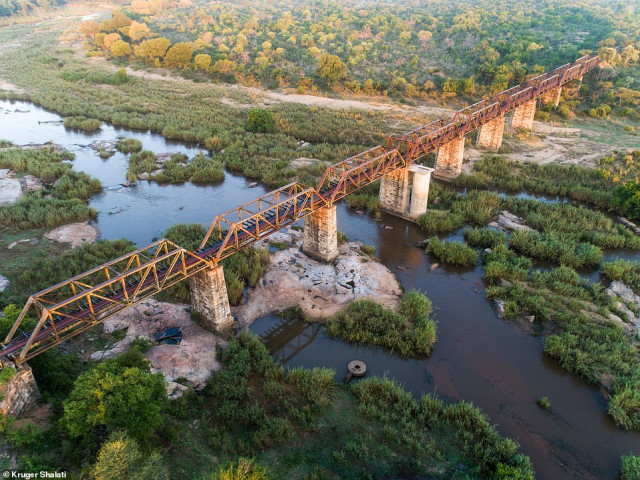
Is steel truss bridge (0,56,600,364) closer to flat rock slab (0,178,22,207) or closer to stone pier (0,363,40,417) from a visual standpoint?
stone pier (0,363,40,417)

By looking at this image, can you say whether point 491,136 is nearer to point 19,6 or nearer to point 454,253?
point 454,253

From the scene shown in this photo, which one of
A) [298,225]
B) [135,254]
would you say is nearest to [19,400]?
[135,254]

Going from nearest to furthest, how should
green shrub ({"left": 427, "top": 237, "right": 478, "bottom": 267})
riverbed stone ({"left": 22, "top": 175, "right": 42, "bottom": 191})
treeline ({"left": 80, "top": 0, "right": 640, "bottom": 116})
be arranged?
green shrub ({"left": 427, "top": 237, "right": 478, "bottom": 267})
riverbed stone ({"left": 22, "top": 175, "right": 42, "bottom": 191})
treeline ({"left": 80, "top": 0, "right": 640, "bottom": 116})

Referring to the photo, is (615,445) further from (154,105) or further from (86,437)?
(154,105)

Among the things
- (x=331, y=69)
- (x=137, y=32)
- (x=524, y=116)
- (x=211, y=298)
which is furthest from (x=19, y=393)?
(x=137, y=32)

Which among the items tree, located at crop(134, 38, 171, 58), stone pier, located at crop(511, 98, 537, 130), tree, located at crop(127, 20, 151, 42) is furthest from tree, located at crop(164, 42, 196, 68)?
stone pier, located at crop(511, 98, 537, 130)

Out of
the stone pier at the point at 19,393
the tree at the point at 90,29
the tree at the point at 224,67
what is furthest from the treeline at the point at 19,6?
the stone pier at the point at 19,393
